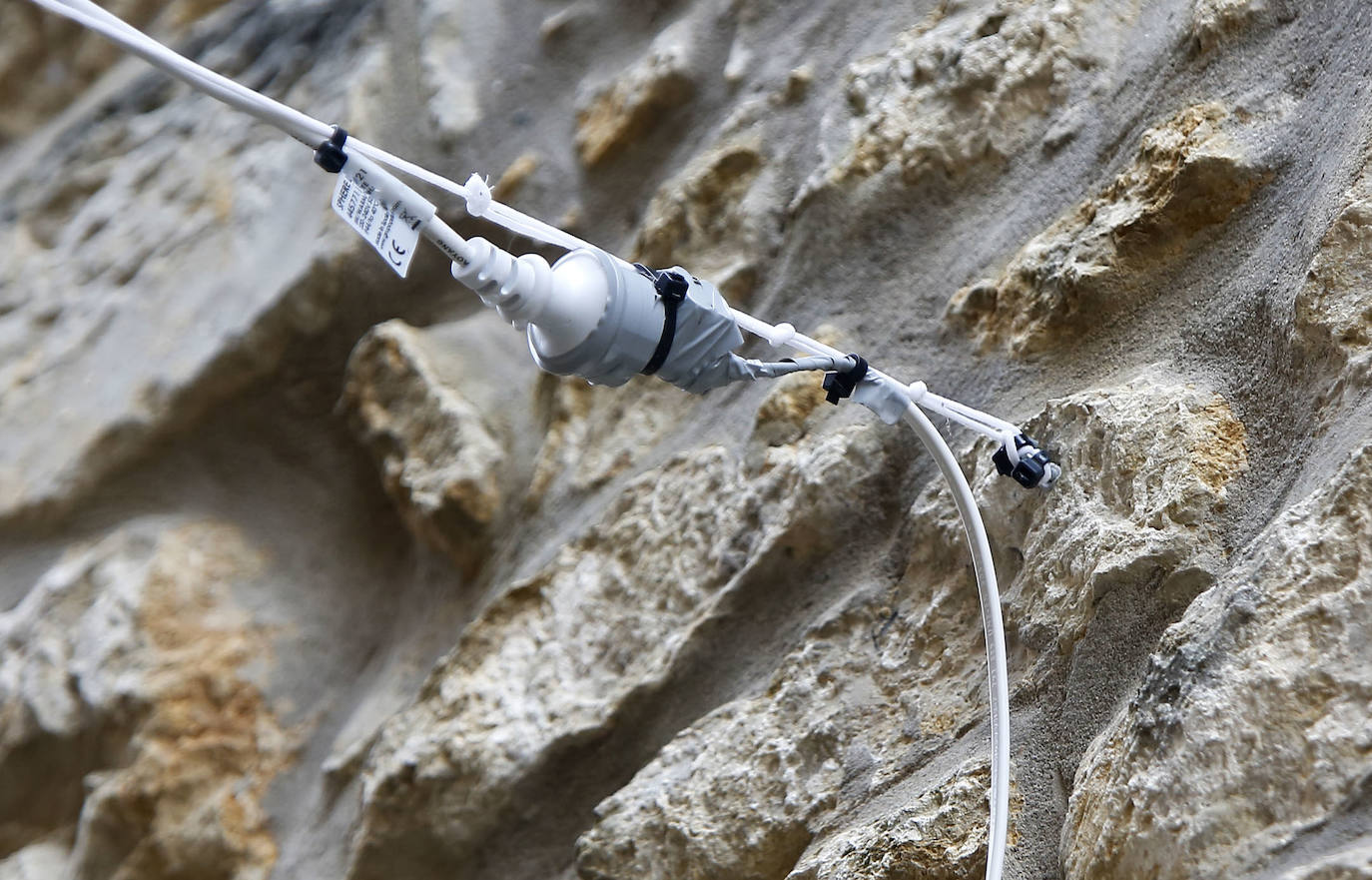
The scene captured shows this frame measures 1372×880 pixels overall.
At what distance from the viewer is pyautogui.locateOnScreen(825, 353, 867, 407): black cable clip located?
28.0 inches

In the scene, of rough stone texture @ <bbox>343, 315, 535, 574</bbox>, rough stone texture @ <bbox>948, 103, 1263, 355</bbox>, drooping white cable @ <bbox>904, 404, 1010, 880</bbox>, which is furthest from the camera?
rough stone texture @ <bbox>343, 315, 535, 574</bbox>

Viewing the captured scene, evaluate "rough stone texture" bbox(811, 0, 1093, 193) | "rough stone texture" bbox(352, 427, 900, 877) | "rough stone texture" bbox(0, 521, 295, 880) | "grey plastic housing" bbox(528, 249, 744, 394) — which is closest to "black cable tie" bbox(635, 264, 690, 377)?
"grey plastic housing" bbox(528, 249, 744, 394)

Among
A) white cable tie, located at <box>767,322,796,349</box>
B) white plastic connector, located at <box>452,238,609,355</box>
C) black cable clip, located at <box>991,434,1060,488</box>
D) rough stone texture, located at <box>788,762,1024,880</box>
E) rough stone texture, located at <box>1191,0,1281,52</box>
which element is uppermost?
Result: white plastic connector, located at <box>452,238,609,355</box>

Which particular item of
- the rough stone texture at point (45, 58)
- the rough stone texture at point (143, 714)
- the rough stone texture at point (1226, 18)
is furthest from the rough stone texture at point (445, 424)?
the rough stone texture at point (45, 58)

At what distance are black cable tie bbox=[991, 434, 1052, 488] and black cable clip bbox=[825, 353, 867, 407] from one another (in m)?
0.10

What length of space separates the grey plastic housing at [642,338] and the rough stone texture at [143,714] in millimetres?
761

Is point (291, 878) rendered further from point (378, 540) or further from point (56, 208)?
point (56, 208)

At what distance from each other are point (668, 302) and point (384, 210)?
0.16m

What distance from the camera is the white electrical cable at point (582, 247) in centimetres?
60

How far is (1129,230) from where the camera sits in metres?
0.79

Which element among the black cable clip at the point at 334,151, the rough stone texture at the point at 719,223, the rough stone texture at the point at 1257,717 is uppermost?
the black cable clip at the point at 334,151

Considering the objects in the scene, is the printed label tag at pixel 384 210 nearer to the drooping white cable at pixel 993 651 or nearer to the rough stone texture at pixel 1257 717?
the drooping white cable at pixel 993 651

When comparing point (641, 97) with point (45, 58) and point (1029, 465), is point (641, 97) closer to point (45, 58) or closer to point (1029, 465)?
point (1029, 465)

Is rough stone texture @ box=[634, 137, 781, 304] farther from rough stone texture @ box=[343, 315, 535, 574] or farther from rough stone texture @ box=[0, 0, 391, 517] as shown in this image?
rough stone texture @ box=[0, 0, 391, 517]
